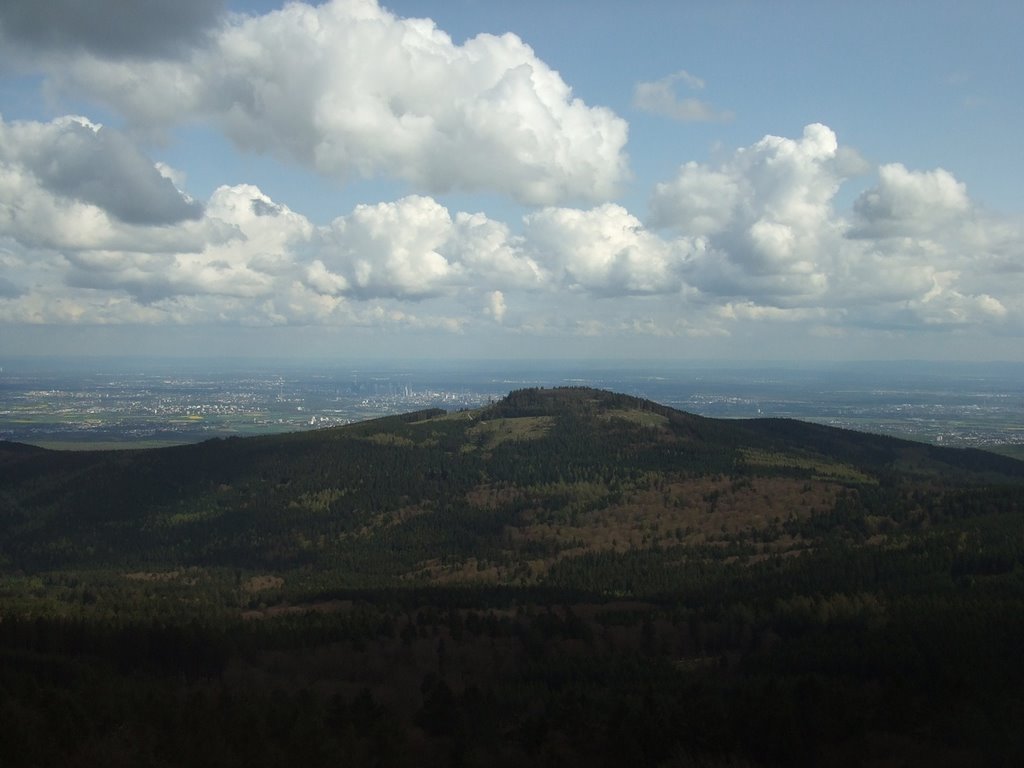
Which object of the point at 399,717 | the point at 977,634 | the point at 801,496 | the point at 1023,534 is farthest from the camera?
the point at 801,496

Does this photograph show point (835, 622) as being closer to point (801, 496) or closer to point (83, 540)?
point (801, 496)

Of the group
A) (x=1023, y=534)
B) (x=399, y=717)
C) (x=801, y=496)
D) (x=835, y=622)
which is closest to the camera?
(x=399, y=717)

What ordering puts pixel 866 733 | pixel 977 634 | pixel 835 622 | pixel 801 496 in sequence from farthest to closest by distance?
pixel 801 496 → pixel 835 622 → pixel 977 634 → pixel 866 733

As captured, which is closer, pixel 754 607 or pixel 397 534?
pixel 754 607

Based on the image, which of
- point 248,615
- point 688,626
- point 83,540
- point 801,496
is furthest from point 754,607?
point 83,540

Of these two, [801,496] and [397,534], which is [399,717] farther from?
[801,496]

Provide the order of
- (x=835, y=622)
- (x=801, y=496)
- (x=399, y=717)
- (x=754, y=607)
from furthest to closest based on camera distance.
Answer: (x=801, y=496) < (x=754, y=607) < (x=835, y=622) < (x=399, y=717)

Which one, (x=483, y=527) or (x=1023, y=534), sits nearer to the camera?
(x=1023, y=534)

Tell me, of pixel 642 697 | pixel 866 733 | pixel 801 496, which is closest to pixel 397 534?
pixel 801 496

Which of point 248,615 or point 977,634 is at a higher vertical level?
point 977,634
